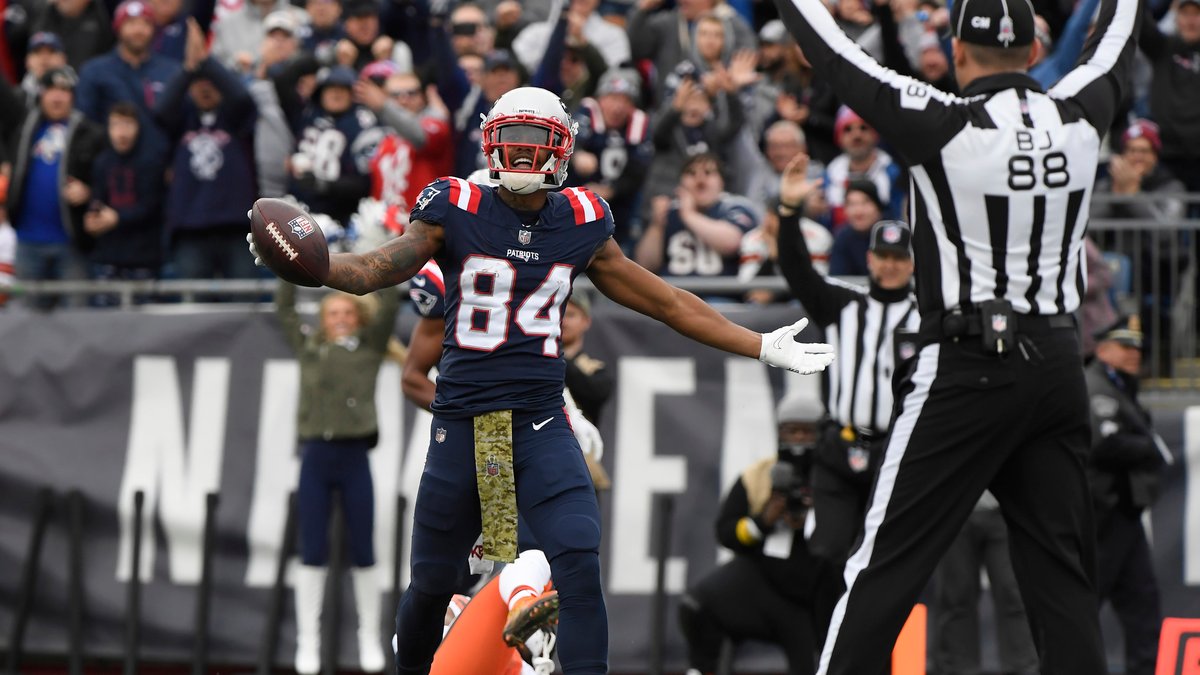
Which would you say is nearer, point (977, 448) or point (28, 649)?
point (977, 448)

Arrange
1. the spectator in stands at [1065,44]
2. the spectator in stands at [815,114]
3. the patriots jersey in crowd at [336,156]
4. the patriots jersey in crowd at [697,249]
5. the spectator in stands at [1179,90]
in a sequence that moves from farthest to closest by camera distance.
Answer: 1. the spectator in stands at [815,114]
2. the spectator in stands at [1179,90]
3. the patriots jersey in crowd at [336,156]
4. the patriots jersey in crowd at [697,249]
5. the spectator in stands at [1065,44]

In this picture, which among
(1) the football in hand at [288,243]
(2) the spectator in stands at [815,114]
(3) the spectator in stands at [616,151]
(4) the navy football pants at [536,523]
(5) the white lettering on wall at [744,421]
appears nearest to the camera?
(1) the football in hand at [288,243]

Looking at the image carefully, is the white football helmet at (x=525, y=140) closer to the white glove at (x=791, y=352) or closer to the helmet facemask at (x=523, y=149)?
the helmet facemask at (x=523, y=149)

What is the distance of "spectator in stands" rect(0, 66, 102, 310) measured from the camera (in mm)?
11406

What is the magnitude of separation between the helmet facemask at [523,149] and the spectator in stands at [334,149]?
18.6 ft

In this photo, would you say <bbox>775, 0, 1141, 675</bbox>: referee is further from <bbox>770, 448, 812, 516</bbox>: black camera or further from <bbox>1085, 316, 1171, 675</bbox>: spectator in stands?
<bbox>1085, 316, 1171, 675</bbox>: spectator in stands

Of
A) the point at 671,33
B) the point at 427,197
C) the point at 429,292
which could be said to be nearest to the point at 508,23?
the point at 671,33

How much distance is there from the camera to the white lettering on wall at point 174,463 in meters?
10.7

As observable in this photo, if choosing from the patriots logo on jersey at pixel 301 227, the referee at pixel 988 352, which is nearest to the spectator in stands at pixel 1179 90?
the referee at pixel 988 352

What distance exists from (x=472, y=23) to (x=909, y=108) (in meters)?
7.05

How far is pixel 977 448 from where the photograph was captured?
5.64 m

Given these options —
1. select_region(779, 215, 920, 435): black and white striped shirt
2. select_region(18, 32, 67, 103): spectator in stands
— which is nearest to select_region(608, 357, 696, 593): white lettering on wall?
select_region(779, 215, 920, 435): black and white striped shirt

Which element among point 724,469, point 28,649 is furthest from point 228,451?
point 724,469

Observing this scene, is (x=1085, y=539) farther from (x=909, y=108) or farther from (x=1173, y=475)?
(x=1173, y=475)
